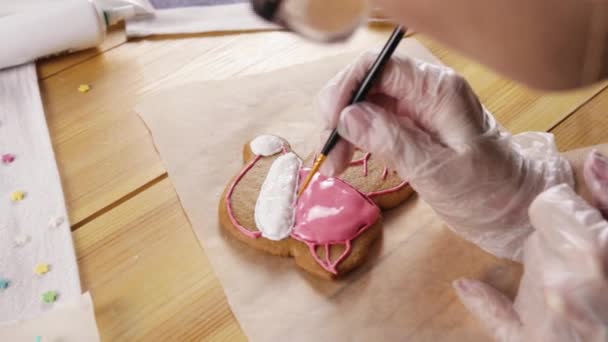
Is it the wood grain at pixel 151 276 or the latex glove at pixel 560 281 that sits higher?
the latex glove at pixel 560 281

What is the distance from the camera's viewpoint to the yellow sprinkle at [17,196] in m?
0.82

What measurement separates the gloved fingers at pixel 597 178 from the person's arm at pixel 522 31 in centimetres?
34

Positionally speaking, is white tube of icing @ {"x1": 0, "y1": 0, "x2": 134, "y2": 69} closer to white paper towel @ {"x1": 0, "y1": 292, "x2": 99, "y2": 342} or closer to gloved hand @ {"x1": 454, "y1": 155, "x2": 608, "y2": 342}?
white paper towel @ {"x1": 0, "y1": 292, "x2": 99, "y2": 342}

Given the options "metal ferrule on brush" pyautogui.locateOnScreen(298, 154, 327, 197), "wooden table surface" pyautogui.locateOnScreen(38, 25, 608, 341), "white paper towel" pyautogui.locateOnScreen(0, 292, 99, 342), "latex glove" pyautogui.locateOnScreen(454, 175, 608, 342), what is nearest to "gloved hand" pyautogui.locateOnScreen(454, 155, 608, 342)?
"latex glove" pyautogui.locateOnScreen(454, 175, 608, 342)

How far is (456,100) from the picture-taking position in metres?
0.72

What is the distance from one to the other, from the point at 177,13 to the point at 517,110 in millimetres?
598

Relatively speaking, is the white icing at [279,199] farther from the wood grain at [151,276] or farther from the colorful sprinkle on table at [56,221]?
the colorful sprinkle on table at [56,221]

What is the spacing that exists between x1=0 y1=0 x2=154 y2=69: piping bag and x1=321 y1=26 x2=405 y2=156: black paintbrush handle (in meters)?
0.48

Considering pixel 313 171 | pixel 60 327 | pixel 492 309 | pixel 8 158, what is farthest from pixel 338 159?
pixel 8 158

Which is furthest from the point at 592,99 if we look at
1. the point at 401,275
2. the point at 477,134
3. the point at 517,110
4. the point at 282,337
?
the point at 282,337

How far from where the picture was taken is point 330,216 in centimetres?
77

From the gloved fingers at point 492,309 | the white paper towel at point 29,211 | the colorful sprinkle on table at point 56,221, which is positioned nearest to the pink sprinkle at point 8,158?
the white paper towel at point 29,211

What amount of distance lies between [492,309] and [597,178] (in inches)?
7.9

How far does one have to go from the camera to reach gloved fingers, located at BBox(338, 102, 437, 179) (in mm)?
695
